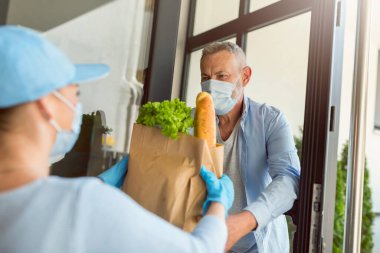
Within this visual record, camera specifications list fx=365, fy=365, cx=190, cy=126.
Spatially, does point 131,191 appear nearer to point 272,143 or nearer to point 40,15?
point 272,143

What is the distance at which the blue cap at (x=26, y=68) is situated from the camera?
24.7 inches

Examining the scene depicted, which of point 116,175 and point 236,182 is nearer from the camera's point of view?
point 116,175

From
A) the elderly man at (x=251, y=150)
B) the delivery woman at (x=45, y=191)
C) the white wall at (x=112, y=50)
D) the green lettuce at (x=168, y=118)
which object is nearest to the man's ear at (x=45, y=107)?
the delivery woman at (x=45, y=191)

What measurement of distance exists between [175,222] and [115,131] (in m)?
1.19

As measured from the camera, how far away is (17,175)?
0.64 m

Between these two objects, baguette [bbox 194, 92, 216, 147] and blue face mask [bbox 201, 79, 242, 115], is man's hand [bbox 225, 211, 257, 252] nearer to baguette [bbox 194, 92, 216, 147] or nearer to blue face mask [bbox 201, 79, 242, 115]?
baguette [bbox 194, 92, 216, 147]

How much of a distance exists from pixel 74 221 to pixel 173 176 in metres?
0.45

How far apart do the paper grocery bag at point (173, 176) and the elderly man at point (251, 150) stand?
10.5 inches

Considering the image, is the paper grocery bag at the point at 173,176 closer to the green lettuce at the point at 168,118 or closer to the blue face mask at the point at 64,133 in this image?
the green lettuce at the point at 168,118

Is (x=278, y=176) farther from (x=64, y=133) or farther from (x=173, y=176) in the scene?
(x=64, y=133)

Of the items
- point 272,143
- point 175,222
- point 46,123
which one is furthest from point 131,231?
point 272,143

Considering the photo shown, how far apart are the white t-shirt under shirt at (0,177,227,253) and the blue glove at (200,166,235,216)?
0.29 meters

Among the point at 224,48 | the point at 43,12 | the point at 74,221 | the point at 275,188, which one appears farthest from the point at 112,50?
the point at 74,221

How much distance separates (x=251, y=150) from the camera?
147 cm
